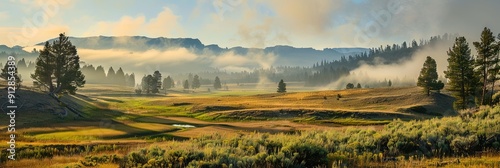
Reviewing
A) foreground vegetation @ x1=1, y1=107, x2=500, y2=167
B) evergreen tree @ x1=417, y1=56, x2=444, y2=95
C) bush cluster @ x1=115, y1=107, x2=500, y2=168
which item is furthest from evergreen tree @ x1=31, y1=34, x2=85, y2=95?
evergreen tree @ x1=417, y1=56, x2=444, y2=95

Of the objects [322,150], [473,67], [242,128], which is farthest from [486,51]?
[322,150]

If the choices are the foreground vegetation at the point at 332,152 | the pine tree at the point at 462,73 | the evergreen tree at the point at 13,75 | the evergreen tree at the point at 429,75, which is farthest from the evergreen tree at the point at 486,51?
the evergreen tree at the point at 13,75

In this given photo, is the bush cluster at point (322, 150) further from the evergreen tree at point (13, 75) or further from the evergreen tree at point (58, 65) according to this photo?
the evergreen tree at point (58, 65)

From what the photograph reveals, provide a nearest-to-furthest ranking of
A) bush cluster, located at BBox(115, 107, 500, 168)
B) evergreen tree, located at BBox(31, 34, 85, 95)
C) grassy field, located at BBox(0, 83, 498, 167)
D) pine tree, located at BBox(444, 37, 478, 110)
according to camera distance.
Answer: bush cluster, located at BBox(115, 107, 500, 168) → grassy field, located at BBox(0, 83, 498, 167) → pine tree, located at BBox(444, 37, 478, 110) → evergreen tree, located at BBox(31, 34, 85, 95)

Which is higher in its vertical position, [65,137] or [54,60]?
[54,60]

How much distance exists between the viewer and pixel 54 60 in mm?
83000

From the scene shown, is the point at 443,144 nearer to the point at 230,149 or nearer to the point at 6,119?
the point at 230,149

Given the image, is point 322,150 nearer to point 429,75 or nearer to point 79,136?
point 79,136

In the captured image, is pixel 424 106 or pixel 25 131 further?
pixel 424 106

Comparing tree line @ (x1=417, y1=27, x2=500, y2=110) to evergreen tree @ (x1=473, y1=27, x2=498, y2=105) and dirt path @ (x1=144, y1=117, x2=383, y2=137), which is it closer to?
evergreen tree @ (x1=473, y1=27, x2=498, y2=105)

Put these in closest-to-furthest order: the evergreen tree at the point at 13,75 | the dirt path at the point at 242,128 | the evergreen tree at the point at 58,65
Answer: the evergreen tree at the point at 13,75 < the dirt path at the point at 242,128 < the evergreen tree at the point at 58,65

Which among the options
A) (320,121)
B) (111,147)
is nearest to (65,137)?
(111,147)

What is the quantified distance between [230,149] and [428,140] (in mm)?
→ 11895

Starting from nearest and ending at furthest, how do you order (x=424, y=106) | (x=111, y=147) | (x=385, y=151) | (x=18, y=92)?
(x=385, y=151), (x=111, y=147), (x=18, y=92), (x=424, y=106)
